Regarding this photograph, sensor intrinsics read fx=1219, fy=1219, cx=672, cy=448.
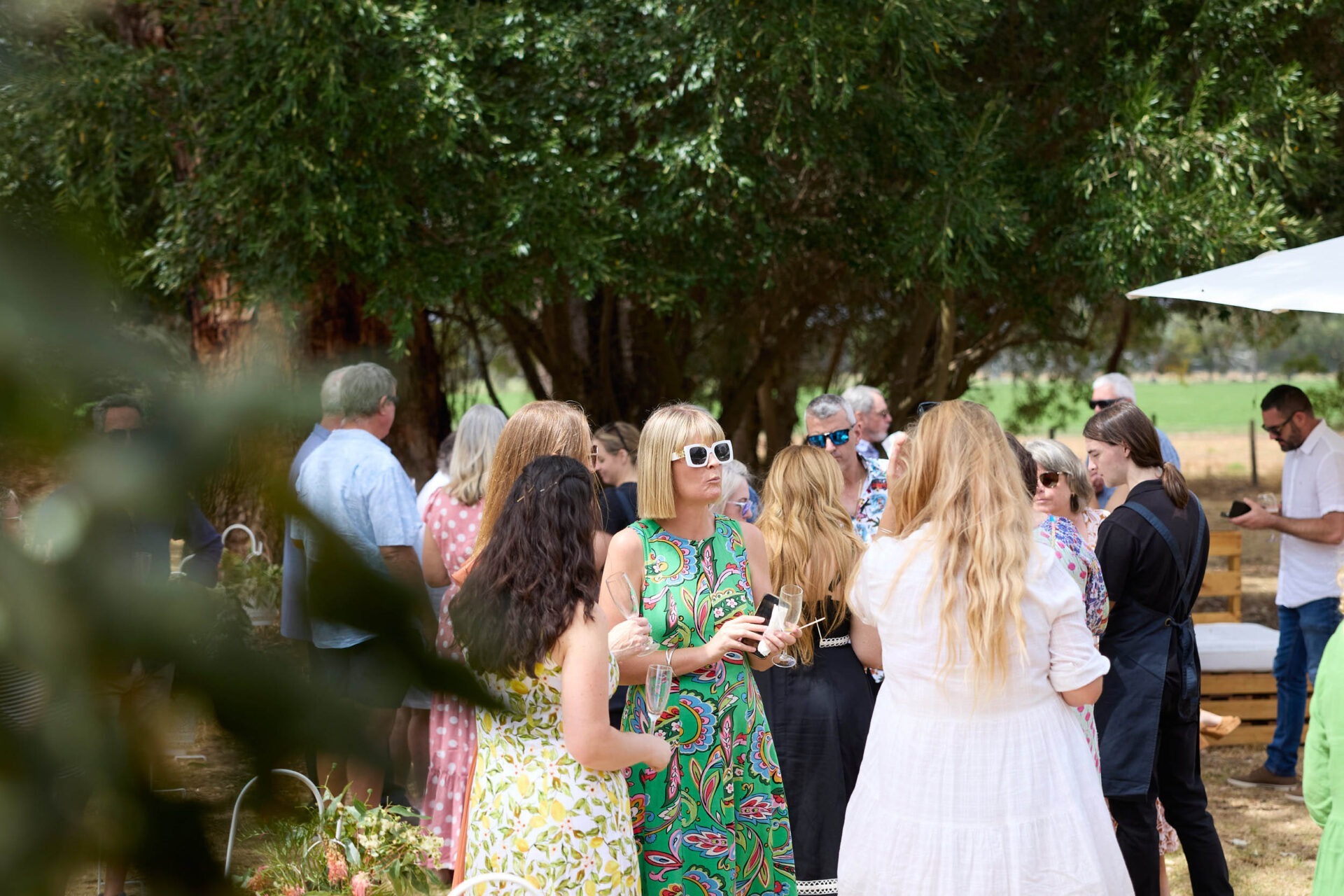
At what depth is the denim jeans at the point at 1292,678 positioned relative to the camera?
5.84 m

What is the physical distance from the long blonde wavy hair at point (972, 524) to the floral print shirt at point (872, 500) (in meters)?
1.62

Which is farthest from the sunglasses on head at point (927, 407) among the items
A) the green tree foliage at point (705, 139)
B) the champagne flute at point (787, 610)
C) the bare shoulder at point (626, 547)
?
the green tree foliage at point (705, 139)

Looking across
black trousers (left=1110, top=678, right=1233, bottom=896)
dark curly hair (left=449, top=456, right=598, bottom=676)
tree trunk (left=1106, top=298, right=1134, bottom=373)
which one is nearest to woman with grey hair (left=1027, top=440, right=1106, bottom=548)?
black trousers (left=1110, top=678, right=1233, bottom=896)

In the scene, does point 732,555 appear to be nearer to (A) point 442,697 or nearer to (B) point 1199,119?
(A) point 442,697

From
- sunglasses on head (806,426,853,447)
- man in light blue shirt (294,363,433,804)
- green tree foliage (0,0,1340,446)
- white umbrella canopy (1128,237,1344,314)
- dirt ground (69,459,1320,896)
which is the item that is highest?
green tree foliage (0,0,1340,446)

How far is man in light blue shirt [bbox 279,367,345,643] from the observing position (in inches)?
18.3

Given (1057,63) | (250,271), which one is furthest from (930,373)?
(250,271)

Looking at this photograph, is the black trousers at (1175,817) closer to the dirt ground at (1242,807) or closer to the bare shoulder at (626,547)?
the dirt ground at (1242,807)

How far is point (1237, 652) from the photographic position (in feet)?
22.1

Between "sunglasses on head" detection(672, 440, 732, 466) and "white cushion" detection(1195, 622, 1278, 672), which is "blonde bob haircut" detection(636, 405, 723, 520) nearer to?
"sunglasses on head" detection(672, 440, 732, 466)

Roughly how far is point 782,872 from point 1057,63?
20.1 feet

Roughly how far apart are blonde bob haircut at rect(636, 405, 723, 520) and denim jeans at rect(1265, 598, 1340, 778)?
383 cm

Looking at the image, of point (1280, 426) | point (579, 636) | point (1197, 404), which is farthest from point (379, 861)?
point (1197, 404)

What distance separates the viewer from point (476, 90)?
6785 millimetres
